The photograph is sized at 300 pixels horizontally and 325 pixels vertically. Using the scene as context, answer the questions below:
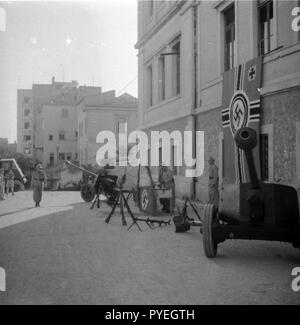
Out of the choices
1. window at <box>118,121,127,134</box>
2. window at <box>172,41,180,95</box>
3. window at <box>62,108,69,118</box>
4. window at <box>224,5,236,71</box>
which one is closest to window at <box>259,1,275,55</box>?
window at <box>224,5,236,71</box>

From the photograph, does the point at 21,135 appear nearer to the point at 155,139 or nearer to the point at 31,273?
the point at 155,139

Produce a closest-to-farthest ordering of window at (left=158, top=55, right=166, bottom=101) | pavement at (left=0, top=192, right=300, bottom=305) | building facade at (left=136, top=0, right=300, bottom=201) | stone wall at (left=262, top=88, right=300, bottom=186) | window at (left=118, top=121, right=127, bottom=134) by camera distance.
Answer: pavement at (left=0, top=192, right=300, bottom=305) → stone wall at (left=262, top=88, right=300, bottom=186) → building facade at (left=136, top=0, right=300, bottom=201) → window at (left=158, top=55, right=166, bottom=101) → window at (left=118, top=121, right=127, bottom=134)

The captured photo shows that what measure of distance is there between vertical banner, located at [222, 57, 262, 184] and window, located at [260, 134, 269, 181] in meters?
0.16

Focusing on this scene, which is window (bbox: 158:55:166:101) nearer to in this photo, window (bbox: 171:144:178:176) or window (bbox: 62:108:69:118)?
window (bbox: 171:144:178:176)

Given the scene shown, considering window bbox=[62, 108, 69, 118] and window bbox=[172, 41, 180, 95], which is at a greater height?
window bbox=[62, 108, 69, 118]

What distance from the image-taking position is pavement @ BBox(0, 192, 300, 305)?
4.60 meters

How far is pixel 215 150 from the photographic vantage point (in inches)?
570

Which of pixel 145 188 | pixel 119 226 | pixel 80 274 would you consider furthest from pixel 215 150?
pixel 80 274

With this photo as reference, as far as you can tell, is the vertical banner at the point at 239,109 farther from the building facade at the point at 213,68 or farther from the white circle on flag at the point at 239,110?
the building facade at the point at 213,68

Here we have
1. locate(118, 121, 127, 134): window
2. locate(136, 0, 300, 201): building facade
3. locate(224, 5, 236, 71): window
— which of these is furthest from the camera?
locate(118, 121, 127, 134): window

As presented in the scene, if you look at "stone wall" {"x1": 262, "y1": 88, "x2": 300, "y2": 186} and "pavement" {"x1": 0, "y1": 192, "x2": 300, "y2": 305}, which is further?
"stone wall" {"x1": 262, "y1": 88, "x2": 300, "y2": 186}

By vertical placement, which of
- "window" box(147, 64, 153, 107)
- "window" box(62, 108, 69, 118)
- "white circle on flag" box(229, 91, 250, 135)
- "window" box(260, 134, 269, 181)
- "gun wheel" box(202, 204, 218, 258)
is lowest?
"gun wheel" box(202, 204, 218, 258)
